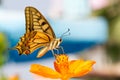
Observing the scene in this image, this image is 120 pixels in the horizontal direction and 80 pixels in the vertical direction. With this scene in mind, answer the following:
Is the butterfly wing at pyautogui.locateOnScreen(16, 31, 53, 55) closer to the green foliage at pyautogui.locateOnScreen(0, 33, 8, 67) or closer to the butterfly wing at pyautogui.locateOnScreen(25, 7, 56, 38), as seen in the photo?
the butterfly wing at pyautogui.locateOnScreen(25, 7, 56, 38)

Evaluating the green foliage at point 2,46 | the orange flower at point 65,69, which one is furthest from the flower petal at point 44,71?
the green foliage at point 2,46

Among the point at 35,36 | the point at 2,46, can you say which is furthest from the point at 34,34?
the point at 2,46

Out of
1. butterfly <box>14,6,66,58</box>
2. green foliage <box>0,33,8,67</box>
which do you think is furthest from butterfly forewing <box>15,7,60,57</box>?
green foliage <box>0,33,8,67</box>

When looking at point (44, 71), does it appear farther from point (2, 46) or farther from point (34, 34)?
point (2, 46)

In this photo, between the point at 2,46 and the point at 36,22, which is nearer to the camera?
the point at 36,22

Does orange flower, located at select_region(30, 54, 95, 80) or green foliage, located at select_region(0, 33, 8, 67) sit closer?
orange flower, located at select_region(30, 54, 95, 80)

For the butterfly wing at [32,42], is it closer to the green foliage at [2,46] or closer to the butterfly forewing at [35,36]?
the butterfly forewing at [35,36]

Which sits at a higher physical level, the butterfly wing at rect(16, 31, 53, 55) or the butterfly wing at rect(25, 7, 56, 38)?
the butterfly wing at rect(25, 7, 56, 38)

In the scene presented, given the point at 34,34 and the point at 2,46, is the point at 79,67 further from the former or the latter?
the point at 2,46
